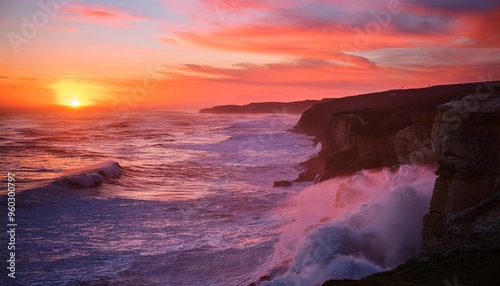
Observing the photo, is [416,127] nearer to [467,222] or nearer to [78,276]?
[467,222]

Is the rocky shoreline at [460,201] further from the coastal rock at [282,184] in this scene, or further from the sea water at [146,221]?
the coastal rock at [282,184]

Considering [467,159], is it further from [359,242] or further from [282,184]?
[282,184]

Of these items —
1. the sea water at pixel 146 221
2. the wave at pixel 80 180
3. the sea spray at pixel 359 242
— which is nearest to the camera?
the sea spray at pixel 359 242

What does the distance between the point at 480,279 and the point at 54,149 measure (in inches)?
1988

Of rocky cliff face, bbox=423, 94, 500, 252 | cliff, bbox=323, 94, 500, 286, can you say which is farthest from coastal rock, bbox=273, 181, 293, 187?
rocky cliff face, bbox=423, 94, 500, 252

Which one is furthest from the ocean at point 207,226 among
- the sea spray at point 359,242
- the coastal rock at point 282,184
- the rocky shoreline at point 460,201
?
the rocky shoreline at point 460,201

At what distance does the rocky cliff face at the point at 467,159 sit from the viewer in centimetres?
1165

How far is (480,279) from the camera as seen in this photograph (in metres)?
7.33

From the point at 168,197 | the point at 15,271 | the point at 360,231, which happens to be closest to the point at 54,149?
the point at 168,197

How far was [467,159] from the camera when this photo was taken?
1195 cm

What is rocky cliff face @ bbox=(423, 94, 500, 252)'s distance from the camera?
11648mm

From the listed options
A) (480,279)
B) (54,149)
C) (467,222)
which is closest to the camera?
(480,279)

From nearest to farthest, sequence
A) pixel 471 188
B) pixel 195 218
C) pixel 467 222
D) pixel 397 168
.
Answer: pixel 467 222
pixel 471 188
pixel 195 218
pixel 397 168

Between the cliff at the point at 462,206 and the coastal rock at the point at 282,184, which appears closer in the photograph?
the cliff at the point at 462,206
